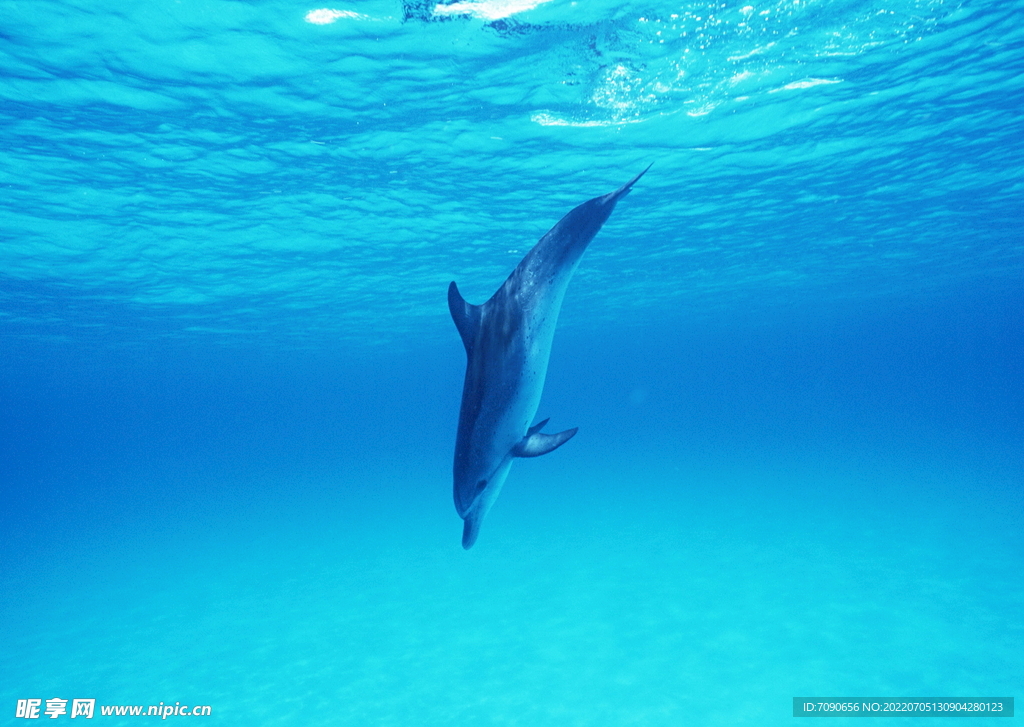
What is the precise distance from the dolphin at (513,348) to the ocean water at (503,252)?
743cm

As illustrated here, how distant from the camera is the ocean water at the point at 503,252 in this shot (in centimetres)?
1010

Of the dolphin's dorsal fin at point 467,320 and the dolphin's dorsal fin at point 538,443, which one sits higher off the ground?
the dolphin's dorsal fin at point 467,320

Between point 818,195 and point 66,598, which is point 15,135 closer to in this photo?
point 66,598

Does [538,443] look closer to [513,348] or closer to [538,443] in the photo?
[538,443]

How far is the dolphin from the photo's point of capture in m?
3.26

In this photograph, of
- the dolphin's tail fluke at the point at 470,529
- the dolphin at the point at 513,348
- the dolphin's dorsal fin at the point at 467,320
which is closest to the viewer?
the dolphin at the point at 513,348

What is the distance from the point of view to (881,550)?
685 inches

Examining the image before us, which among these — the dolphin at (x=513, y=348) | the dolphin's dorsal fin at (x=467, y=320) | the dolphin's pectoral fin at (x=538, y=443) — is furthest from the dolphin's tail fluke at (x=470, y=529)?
the dolphin's dorsal fin at (x=467, y=320)

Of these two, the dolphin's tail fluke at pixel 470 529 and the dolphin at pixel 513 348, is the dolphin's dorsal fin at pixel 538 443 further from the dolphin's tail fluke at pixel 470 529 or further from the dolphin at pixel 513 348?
the dolphin's tail fluke at pixel 470 529

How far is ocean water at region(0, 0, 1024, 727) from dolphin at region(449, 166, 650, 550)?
7.43 metres

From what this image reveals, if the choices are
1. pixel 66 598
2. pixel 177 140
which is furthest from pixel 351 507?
pixel 177 140

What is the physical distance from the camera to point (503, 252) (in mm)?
23703

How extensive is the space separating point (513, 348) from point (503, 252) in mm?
20852

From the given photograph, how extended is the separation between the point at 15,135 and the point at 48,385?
70789 mm
